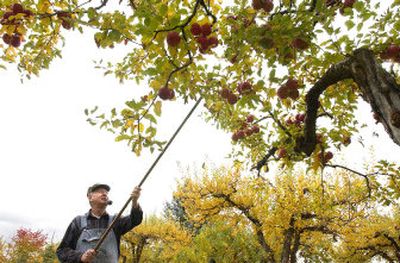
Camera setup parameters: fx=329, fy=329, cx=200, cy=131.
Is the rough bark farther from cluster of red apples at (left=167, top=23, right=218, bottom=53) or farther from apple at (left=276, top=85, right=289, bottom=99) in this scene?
cluster of red apples at (left=167, top=23, right=218, bottom=53)

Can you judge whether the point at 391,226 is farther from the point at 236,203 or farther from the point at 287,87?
the point at 287,87

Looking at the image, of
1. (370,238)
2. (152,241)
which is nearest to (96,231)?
(370,238)

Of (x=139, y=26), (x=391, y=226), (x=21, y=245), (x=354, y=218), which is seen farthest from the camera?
(x=21, y=245)

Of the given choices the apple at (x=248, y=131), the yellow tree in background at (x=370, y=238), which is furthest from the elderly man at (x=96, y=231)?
the yellow tree in background at (x=370, y=238)

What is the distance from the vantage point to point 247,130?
436 centimetres

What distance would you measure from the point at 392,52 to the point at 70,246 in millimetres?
3799

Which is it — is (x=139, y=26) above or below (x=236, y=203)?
below

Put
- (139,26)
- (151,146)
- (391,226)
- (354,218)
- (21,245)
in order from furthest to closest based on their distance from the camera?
(21,245)
(391,226)
(354,218)
(151,146)
(139,26)

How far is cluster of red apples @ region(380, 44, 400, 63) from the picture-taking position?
119 inches

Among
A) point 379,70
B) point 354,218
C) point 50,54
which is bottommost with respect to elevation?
point 379,70

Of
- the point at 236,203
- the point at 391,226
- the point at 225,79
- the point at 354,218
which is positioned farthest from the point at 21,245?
the point at 225,79

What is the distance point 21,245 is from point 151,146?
21.8 meters

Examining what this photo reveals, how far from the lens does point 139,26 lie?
1846 millimetres

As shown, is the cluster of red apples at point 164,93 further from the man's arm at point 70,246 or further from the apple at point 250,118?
the apple at point 250,118
